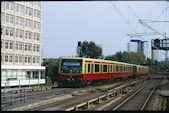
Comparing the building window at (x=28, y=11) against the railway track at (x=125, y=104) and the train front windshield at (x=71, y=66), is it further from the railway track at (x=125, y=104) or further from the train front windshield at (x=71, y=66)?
the railway track at (x=125, y=104)

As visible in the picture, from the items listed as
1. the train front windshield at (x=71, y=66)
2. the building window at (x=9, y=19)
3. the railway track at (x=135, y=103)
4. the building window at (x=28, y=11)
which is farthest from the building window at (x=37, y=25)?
the railway track at (x=135, y=103)

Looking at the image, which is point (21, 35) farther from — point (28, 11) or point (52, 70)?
point (52, 70)

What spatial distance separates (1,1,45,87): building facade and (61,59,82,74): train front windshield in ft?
59.6

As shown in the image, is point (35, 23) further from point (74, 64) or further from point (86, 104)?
point (86, 104)

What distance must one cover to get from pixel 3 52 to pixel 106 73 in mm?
27260

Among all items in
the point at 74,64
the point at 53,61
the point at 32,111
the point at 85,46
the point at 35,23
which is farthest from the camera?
the point at 85,46

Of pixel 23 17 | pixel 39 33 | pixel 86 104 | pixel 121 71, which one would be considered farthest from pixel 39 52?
pixel 86 104

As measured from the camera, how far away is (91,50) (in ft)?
240

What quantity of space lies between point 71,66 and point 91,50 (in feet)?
155

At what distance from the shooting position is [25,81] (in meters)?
40.2

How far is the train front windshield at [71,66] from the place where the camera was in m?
26.1

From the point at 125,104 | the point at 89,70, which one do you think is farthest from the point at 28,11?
the point at 125,104

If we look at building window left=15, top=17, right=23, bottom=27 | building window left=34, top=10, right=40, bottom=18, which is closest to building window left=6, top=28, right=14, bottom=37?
building window left=15, top=17, right=23, bottom=27

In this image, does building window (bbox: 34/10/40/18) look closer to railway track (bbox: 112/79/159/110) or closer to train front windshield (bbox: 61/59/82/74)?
train front windshield (bbox: 61/59/82/74)
